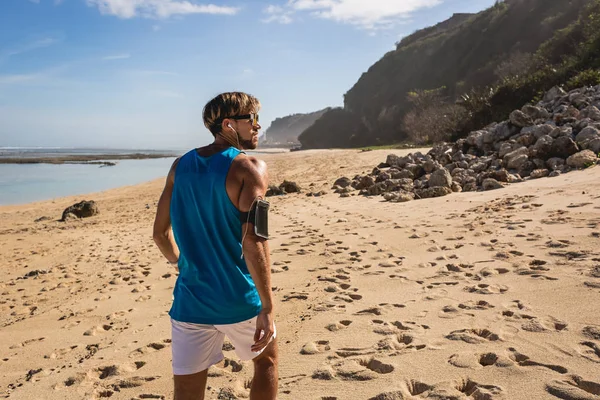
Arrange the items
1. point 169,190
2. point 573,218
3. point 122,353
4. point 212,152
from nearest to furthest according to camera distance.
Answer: point 212,152 → point 169,190 → point 122,353 → point 573,218

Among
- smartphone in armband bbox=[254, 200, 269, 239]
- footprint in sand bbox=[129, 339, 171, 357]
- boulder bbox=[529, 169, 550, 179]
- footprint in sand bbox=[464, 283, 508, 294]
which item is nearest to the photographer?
smartphone in armband bbox=[254, 200, 269, 239]

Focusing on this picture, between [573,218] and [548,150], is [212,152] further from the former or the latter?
[548,150]

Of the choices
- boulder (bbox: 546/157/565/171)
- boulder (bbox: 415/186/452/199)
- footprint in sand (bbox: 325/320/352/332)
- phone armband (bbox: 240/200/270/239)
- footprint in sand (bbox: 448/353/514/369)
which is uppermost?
phone armband (bbox: 240/200/270/239)

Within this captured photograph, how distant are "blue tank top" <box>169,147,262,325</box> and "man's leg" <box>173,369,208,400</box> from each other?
0.26 meters

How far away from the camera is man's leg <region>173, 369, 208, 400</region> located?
2088mm

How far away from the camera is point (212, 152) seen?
2.12 meters

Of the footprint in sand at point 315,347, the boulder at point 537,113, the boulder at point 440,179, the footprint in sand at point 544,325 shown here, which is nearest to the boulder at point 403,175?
the boulder at point 440,179

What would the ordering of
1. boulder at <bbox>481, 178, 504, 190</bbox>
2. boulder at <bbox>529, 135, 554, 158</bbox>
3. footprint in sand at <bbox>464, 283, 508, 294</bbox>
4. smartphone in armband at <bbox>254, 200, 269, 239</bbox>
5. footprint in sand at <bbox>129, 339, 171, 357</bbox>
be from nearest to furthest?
smartphone in armband at <bbox>254, 200, 269, 239</bbox>
footprint in sand at <bbox>129, 339, 171, 357</bbox>
footprint in sand at <bbox>464, 283, 508, 294</bbox>
boulder at <bbox>481, 178, 504, 190</bbox>
boulder at <bbox>529, 135, 554, 158</bbox>

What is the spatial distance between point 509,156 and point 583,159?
166 centimetres

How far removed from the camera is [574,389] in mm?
2484

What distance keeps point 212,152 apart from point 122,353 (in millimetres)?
2372

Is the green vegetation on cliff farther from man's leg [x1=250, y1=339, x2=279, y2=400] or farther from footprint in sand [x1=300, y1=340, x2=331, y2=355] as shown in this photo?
man's leg [x1=250, y1=339, x2=279, y2=400]

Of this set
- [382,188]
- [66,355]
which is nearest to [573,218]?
[382,188]

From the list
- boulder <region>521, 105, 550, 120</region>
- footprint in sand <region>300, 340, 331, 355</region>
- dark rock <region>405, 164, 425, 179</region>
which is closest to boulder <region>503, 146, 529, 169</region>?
dark rock <region>405, 164, 425, 179</region>
